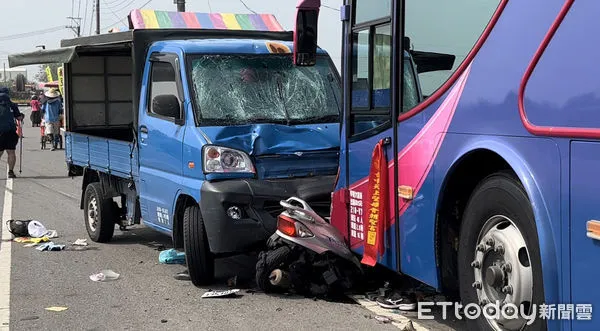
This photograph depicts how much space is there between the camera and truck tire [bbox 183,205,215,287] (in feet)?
21.3

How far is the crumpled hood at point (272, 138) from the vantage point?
21.3 ft

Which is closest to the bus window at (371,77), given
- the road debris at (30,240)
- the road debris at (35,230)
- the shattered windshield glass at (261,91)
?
the shattered windshield glass at (261,91)

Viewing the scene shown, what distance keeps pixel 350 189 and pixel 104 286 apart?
262cm

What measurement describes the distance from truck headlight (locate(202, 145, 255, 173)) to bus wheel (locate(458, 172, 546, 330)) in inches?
99.8

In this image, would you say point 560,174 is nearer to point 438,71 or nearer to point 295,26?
point 438,71

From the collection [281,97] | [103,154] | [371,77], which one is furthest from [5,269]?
[371,77]

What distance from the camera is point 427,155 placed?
4.61 m

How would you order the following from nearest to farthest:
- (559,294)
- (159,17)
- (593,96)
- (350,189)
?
(593,96)
(559,294)
(350,189)
(159,17)

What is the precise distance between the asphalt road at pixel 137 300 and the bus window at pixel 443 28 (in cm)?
192

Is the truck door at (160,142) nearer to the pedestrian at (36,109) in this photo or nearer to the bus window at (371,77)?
the bus window at (371,77)

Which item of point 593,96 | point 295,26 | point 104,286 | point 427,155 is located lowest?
point 104,286

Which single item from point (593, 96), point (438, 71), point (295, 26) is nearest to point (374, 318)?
point (438, 71)

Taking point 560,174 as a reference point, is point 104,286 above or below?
below

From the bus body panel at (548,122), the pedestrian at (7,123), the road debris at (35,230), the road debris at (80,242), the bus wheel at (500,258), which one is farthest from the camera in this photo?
the pedestrian at (7,123)
